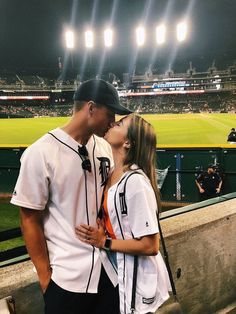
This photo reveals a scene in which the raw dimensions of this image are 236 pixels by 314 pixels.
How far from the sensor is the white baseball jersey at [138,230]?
1649mm

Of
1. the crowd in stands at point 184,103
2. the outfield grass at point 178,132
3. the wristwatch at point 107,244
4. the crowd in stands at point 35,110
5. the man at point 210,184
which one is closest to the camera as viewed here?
the wristwatch at point 107,244

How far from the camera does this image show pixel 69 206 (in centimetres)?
173

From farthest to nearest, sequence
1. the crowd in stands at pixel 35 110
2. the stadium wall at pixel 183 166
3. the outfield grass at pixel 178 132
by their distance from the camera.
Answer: the crowd in stands at pixel 35 110 → the outfield grass at pixel 178 132 → the stadium wall at pixel 183 166

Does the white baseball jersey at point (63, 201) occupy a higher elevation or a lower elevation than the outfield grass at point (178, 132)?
lower

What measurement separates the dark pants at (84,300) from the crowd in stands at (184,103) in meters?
50.4

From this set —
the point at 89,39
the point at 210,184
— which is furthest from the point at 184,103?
the point at 210,184

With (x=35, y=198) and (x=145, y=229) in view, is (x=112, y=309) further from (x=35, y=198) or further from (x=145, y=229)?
(x=35, y=198)

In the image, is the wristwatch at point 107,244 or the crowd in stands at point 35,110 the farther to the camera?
the crowd in stands at point 35,110

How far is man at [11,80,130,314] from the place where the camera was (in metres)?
1.67

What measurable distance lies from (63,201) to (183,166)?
21.7 ft

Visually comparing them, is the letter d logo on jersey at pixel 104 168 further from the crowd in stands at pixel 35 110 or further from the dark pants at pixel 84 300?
the crowd in stands at pixel 35 110

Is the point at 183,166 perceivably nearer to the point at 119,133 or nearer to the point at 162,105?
the point at 119,133

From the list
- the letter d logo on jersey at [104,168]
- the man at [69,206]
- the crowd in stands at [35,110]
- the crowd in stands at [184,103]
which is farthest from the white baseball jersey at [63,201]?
the crowd in stands at [35,110]

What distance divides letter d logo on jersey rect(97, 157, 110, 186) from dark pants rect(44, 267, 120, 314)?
49cm
